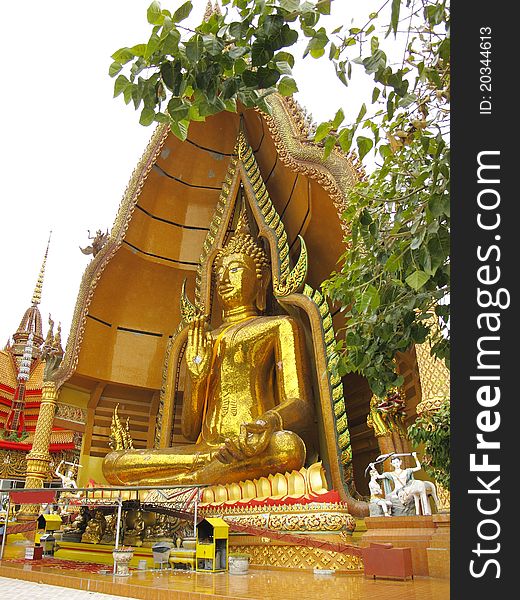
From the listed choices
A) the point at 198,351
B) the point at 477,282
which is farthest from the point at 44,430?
the point at 477,282

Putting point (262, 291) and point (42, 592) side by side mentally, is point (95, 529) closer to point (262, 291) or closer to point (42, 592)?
point (42, 592)

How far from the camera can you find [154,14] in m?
1.68

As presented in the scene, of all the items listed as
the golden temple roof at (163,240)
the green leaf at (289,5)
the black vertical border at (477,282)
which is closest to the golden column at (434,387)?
the black vertical border at (477,282)

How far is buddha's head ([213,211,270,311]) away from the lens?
7.10 metres

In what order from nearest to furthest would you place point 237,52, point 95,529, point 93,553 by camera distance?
point 237,52
point 93,553
point 95,529

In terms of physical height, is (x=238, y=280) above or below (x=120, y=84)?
above

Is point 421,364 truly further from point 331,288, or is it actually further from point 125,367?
point 125,367

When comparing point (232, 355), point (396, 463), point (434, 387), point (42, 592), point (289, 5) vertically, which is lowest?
point (42, 592)

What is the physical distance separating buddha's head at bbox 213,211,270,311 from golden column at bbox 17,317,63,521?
8.17ft

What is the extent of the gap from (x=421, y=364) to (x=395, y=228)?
2.29 metres

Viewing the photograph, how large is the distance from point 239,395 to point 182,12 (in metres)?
5.28

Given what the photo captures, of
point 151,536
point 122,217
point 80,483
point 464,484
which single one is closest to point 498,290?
point 464,484

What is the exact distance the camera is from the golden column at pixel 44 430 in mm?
6934

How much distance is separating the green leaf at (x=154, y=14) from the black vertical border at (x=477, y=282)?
2.89 ft
